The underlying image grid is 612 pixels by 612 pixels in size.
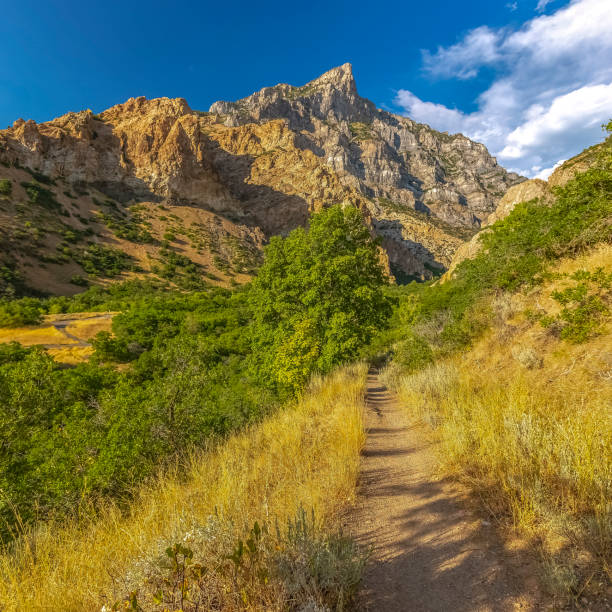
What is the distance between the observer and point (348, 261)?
492 inches

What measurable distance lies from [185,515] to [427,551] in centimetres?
233

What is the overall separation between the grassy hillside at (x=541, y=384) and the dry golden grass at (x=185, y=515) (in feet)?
5.73

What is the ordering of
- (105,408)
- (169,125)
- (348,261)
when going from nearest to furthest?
(105,408), (348,261), (169,125)

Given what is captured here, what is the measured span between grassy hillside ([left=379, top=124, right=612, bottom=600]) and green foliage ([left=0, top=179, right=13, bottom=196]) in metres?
77.2

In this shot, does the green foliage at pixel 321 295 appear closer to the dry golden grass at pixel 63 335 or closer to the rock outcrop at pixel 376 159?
the dry golden grass at pixel 63 335

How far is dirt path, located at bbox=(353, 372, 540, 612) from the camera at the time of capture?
2.30m

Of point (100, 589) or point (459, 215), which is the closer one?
point (100, 589)

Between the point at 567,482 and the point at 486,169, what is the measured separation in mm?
240555

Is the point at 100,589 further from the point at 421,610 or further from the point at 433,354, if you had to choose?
the point at 433,354

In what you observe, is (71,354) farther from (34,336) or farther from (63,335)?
(34,336)

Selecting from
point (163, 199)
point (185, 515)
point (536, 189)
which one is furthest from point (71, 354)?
point (163, 199)

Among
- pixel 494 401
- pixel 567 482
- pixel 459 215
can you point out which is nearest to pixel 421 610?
pixel 567 482

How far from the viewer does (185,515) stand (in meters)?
2.93

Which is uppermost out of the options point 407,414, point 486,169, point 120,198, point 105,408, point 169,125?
point 486,169
